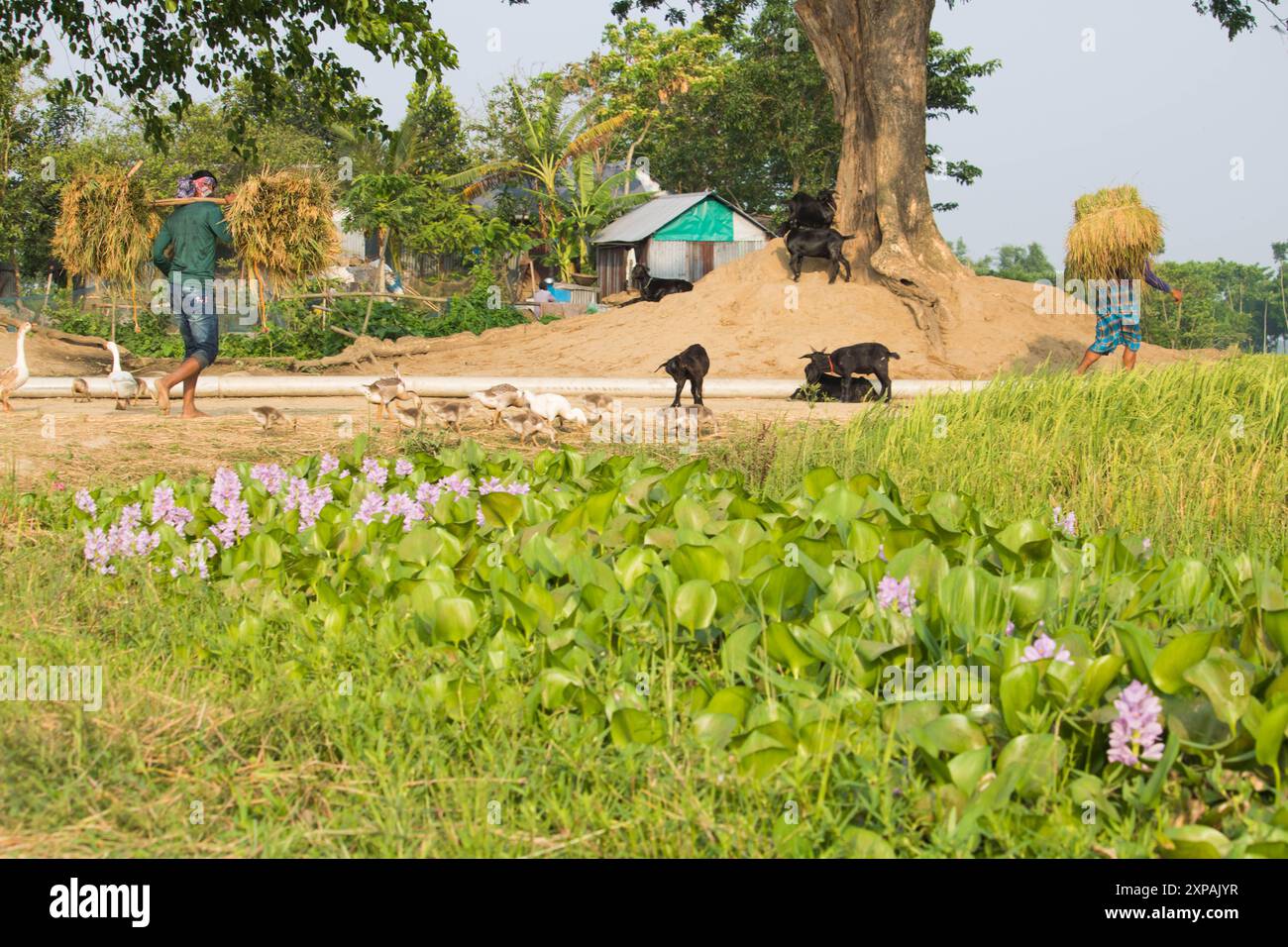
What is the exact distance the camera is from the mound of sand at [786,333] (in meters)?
16.6

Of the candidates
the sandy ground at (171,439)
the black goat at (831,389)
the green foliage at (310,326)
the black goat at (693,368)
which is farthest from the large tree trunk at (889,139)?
the green foliage at (310,326)

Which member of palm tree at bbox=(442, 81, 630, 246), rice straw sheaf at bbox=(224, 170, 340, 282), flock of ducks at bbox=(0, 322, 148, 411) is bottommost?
flock of ducks at bbox=(0, 322, 148, 411)

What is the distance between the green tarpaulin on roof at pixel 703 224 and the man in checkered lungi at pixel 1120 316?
25123 mm

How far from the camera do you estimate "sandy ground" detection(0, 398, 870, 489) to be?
25.7 ft

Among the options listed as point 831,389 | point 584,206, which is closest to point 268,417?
point 831,389

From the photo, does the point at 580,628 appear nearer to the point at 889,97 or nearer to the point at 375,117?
the point at 375,117

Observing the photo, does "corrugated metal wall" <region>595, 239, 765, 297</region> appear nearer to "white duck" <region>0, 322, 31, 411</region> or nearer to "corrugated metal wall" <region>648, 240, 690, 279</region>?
"corrugated metal wall" <region>648, 240, 690, 279</region>

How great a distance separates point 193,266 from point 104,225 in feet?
18.2

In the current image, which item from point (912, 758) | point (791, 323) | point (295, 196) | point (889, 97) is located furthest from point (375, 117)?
point (912, 758)

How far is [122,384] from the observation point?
11070 millimetres

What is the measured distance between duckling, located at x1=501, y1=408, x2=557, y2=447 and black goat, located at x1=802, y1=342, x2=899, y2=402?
4.19 metres

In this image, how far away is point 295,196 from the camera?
12969 mm

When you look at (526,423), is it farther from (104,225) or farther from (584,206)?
(584,206)

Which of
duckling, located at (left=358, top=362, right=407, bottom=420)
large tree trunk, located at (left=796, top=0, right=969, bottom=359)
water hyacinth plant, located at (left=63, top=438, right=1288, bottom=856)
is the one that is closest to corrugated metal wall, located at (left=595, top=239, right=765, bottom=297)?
Result: large tree trunk, located at (left=796, top=0, right=969, bottom=359)
